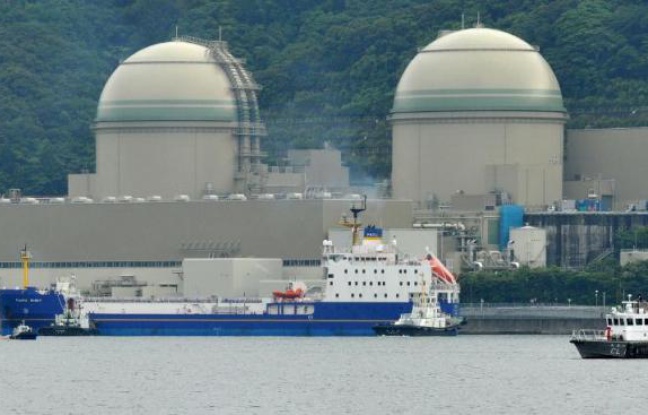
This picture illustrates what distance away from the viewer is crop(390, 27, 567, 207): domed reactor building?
175 metres

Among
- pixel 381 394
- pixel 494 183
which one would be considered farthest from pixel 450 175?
pixel 381 394

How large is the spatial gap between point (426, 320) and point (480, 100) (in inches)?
788

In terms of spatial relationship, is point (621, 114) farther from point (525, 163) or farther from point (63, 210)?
point (63, 210)

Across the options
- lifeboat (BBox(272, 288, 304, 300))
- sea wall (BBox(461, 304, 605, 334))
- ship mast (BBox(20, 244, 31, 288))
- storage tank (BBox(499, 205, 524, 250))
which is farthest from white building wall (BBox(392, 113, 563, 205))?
ship mast (BBox(20, 244, 31, 288))

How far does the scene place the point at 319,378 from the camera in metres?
126

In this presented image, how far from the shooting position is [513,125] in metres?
176

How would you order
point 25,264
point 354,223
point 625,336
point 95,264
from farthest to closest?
1. point 95,264
2. point 25,264
3. point 354,223
4. point 625,336

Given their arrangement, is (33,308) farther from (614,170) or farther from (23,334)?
(614,170)

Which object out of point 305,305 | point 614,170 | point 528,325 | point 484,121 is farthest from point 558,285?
point 614,170

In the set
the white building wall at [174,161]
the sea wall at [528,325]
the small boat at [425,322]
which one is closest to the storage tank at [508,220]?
the sea wall at [528,325]

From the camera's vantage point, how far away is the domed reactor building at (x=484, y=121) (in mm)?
175375

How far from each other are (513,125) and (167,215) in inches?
699

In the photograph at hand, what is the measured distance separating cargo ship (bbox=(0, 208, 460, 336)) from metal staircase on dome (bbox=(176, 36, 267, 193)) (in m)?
14.4

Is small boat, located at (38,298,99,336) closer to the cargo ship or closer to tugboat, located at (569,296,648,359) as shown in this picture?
the cargo ship
